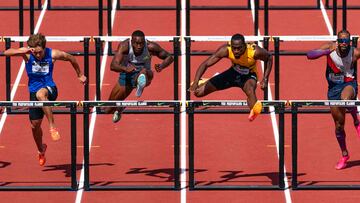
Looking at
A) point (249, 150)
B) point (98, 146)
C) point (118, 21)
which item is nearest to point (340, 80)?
point (249, 150)

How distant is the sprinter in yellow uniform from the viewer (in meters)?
25.7

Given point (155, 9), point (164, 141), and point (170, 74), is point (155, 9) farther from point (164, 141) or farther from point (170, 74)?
point (164, 141)

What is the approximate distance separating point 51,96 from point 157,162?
1983 millimetres

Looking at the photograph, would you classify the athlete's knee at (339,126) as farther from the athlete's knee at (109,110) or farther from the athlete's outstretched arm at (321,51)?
the athlete's knee at (109,110)

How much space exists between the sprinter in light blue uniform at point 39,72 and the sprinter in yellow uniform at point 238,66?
167 cm

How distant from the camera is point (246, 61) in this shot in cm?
2606

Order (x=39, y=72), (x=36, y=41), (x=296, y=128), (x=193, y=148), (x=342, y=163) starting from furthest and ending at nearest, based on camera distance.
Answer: (x=342, y=163) → (x=39, y=72) → (x=36, y=41) → (x=193, y=148) → (x=296, y=128)

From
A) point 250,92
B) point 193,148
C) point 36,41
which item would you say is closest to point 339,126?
point 250,92

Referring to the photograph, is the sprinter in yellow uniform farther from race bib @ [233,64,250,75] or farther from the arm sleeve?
A: the arm sleeve

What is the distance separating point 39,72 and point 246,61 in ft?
9.07

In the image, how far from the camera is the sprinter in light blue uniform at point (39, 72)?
84.0ft

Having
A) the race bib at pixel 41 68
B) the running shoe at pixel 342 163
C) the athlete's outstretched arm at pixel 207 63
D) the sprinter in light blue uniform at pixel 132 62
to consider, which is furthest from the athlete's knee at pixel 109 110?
the running shoe at pixel 342 163

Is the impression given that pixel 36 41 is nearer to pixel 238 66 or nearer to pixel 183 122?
pixel 238 66

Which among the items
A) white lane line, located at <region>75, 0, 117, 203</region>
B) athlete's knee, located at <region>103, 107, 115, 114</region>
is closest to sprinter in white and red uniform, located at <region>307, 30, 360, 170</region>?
athlete's knee, located at <region>103, 107, 115, 114</region>
